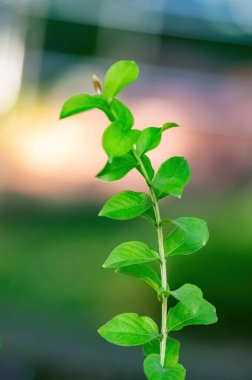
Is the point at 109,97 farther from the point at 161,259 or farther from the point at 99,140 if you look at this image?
the point at 99,140

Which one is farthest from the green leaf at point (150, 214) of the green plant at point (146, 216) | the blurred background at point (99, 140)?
the blurred background at point (99, 140)

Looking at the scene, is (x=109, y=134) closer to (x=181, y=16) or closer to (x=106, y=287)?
Answer: (x=106, y=287)

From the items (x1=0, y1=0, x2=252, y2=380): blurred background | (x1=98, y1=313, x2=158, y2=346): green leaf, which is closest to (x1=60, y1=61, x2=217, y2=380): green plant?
(x1=98, y1=313, x2=158, y2=346): green leaf

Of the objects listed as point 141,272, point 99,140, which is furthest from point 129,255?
point 99,140

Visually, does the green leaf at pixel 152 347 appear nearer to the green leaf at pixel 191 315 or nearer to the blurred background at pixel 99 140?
the green leaf at pixel 191 315

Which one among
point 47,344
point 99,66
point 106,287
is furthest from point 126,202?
point 99,66

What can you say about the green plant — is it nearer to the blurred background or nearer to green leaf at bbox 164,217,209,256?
green leaf at bbox 164,217,209,256
